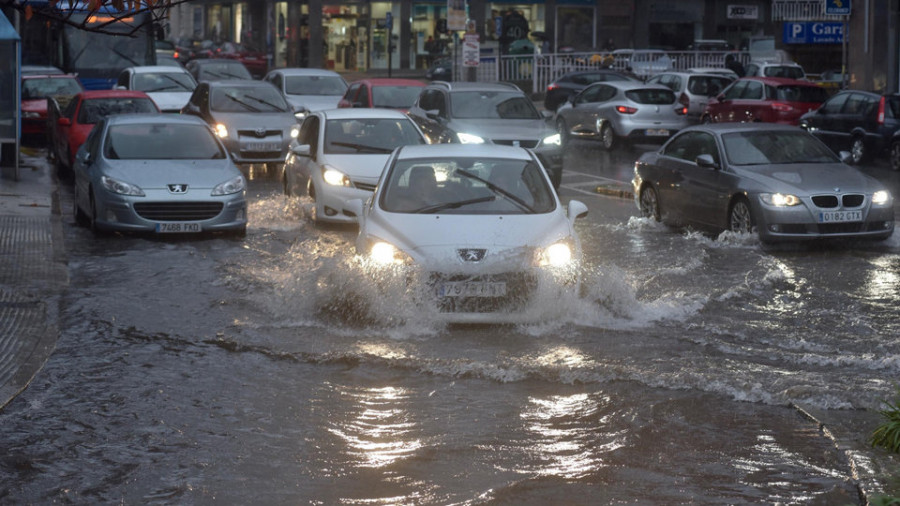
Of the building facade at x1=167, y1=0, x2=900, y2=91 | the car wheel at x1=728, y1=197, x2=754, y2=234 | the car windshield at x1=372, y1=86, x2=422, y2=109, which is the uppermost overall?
the building facade at x1=167, y1=0, x2=900, y2=91

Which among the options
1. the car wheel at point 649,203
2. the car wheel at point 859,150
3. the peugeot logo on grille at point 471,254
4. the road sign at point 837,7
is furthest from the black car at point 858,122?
the peugeot logo on grille at point 471,254

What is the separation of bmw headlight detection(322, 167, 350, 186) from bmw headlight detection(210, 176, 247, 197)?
1.20 meters

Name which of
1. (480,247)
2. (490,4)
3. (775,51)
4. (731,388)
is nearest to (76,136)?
(480,247)

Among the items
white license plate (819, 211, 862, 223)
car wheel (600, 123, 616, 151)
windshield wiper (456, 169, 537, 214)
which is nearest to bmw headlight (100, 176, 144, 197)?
windshield wiper (456, 169, 537, 214)

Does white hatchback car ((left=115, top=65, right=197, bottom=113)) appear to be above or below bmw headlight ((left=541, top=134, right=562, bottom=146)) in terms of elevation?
above

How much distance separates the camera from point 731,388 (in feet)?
27.5

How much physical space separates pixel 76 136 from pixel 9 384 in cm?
1385

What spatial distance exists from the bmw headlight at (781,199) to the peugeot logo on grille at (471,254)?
561 centimetres

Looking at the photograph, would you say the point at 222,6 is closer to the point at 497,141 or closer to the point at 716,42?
the point at 716,42

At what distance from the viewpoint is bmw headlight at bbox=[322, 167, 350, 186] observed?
650 inches

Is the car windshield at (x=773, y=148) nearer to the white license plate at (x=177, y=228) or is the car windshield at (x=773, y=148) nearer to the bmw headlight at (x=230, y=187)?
the bmw headlight at (x=230, y=187)

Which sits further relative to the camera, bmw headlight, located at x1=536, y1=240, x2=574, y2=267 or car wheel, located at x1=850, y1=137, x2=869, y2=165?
car wheel, located at x1=850, y1=137, x2=869, y2=165

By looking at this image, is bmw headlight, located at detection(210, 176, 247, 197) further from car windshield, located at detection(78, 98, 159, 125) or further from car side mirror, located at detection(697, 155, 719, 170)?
car windshield, located at detection(78, 98, 159, 125)

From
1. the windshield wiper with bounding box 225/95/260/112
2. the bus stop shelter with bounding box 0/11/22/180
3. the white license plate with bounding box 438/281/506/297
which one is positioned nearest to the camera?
the white license plate with bounding box 438/281/506/297
